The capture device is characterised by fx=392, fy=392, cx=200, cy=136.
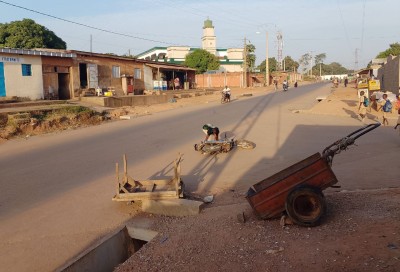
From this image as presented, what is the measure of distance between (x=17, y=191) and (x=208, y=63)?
195 ft

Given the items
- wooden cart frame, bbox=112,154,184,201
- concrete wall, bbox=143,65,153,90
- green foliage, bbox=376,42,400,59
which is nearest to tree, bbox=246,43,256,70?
green foliage, bbox=376,42,400,59

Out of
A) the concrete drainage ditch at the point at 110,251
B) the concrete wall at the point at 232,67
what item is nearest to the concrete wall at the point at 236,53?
the concrete wall at the point at 232,67

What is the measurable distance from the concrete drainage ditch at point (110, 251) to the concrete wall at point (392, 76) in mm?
22131

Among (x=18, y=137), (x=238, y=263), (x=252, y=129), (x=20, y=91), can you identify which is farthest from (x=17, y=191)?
(x=20, y=91)

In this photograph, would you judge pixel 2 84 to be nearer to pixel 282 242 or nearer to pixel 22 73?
pixel 22 73

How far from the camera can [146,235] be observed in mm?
6223

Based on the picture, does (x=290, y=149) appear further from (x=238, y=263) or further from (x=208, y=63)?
(x=208, y=63)

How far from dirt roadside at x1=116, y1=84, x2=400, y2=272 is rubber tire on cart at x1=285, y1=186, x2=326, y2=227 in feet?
0.38

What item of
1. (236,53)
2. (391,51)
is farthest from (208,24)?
(391,51)

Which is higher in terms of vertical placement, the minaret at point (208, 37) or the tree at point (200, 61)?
the minaret at point (208, 37)

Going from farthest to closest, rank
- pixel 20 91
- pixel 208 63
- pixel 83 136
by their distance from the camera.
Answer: pixel 208 63 < pixel 20 91 < pixel 83 136

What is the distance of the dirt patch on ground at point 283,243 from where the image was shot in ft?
14.1

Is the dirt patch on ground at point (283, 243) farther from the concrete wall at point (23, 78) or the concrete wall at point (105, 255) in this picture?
the concrete wall at point (23, 78)

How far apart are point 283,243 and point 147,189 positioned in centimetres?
361
